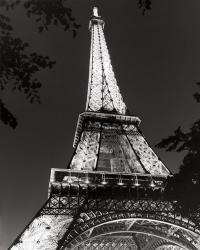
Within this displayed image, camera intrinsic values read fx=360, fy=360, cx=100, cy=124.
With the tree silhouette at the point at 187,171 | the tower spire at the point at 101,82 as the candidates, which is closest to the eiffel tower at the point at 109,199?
the tower spire at the point at 101,82

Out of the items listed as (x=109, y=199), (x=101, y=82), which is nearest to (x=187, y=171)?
(x=109, y=199)

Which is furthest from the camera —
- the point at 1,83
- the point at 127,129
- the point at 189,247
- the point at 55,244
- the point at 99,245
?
the point at 127,129

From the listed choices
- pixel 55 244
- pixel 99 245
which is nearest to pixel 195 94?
pixel 55 244

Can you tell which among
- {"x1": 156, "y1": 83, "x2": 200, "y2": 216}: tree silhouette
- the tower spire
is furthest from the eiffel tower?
{"x1": 156, "y1": 83, "x2": 200, "y2": 216}: tree silhouette

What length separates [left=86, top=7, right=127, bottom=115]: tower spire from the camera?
2992 centimetres

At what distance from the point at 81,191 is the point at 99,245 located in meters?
8.10

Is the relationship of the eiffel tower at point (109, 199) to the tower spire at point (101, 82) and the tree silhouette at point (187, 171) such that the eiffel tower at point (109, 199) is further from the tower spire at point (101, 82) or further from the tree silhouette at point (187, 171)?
the tree silhouette at point (187, 171)

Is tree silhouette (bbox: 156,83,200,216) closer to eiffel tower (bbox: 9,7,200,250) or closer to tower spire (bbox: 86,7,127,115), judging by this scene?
eiffel tower (bbox: 9,7,200,250)

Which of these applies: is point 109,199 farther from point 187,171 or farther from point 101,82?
point 101,82

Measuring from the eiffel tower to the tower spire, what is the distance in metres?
0.14

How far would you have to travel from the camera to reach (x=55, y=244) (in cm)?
1565

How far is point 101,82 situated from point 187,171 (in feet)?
79.9

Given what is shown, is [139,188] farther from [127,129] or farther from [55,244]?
[127,129]

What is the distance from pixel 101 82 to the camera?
107ft
